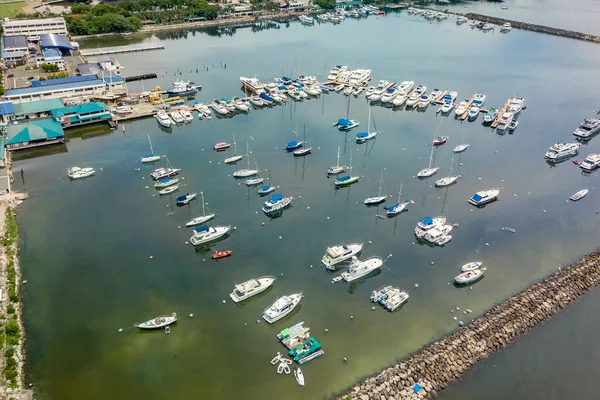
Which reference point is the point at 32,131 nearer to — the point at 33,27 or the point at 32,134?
the point at 32,134

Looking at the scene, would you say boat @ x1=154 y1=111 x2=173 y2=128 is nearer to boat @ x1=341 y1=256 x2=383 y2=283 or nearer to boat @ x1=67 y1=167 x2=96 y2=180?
boat @ x1=67 y1=167 x2=96 y2=180

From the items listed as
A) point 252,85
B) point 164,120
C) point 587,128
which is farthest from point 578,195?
point 164,120

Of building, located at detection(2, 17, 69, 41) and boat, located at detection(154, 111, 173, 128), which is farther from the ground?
building, located at detection(2, 17, 69, 41)

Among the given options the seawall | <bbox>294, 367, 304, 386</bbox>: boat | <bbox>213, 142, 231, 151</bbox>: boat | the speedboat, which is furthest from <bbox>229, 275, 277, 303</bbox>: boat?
<bbox>213, 142, 231, 151</bbox>: boat

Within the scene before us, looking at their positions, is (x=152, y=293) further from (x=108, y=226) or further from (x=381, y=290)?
(x=381, y=290)

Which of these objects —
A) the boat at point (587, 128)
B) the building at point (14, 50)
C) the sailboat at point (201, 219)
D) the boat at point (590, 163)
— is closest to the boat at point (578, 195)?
the boat at point (590, 163)

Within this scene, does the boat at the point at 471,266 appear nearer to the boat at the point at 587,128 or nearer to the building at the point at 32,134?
the boat at the point at 587,128
